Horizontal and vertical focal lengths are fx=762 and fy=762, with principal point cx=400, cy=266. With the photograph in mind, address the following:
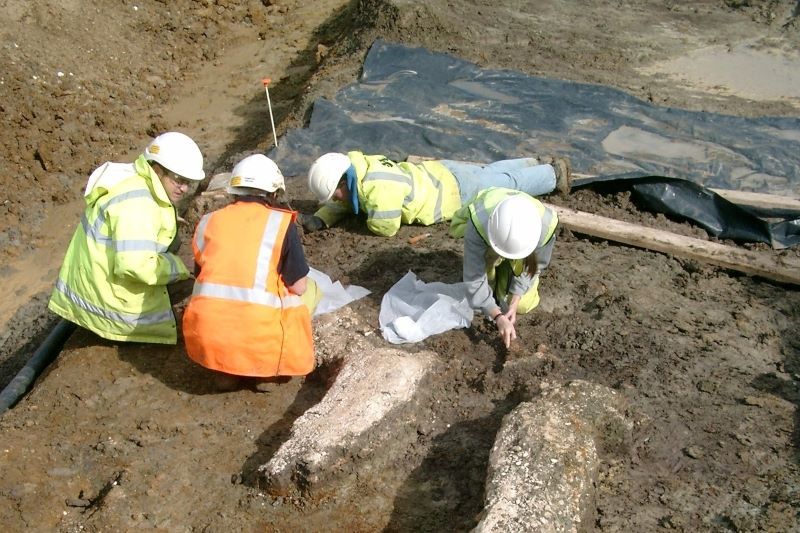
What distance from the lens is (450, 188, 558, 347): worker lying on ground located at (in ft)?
13.0

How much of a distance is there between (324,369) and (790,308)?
2.93 meters

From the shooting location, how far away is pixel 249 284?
3.98m

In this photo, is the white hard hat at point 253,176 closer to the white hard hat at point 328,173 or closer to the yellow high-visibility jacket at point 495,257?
the yellow high-visibility jacket at point 495,257

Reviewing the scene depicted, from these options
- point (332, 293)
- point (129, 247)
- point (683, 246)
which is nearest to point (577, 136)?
point (683, 246)

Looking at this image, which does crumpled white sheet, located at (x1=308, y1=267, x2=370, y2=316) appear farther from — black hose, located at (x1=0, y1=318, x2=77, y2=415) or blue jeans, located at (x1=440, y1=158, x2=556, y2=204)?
black hose, located at (x1=0, y1=318, x2=77, y2=415)

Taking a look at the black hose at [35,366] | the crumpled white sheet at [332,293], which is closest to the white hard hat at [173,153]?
the crumpled white sheet at [332,293]

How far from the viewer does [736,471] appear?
11.4 feet

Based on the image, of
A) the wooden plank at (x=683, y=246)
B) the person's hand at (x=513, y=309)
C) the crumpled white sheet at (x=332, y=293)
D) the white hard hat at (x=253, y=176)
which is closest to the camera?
the white hard hat at (x=253, y=176)

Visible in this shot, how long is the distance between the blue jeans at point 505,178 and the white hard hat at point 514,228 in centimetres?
177

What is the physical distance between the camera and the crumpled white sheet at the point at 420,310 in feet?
14.8

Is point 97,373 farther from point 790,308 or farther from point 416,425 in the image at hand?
point 790,308

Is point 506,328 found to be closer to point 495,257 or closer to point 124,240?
point 495,257

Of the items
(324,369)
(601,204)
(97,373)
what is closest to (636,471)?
(324,369)

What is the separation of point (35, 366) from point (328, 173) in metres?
2.38
